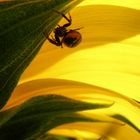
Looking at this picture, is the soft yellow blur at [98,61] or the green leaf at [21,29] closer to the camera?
the green leaf at [21,29]

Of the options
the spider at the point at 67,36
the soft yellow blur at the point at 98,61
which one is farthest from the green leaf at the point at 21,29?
the soft yellow blur at the point at 98,61

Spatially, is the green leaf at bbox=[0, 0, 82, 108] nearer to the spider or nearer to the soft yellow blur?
the spider

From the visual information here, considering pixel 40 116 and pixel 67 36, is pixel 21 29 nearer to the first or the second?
pixel 40 116

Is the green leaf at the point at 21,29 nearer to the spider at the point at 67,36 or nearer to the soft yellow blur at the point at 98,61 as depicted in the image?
the spider at the point at 67,36

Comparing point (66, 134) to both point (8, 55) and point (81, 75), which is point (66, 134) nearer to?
point (81, 75)

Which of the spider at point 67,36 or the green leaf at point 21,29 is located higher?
the spider at point 67,36

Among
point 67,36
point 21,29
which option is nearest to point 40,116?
point 21,29

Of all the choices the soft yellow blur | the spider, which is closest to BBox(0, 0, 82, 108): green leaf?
the spider

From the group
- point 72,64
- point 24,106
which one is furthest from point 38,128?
point 72,64
